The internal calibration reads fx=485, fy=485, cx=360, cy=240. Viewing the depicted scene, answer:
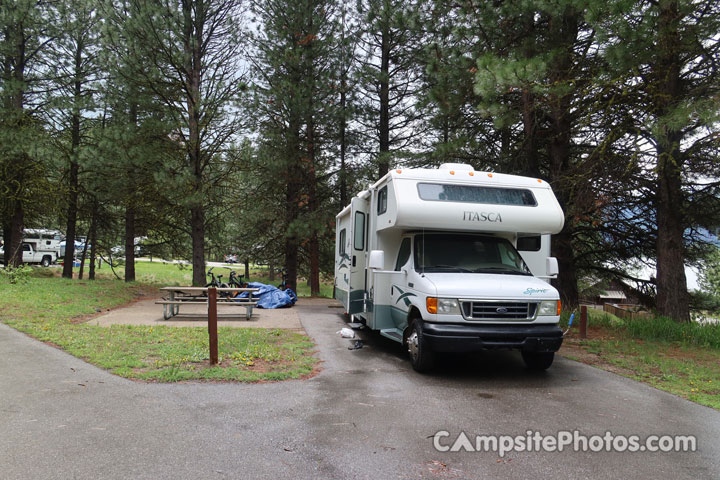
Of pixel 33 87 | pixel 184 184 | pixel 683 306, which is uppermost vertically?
pixel 33 87

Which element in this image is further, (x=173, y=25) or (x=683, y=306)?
(x=173, y=25)

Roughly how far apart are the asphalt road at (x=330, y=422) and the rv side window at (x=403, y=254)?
177 cm

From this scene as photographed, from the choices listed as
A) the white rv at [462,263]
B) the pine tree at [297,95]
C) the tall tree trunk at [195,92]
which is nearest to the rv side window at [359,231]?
the white rv at [462,263]

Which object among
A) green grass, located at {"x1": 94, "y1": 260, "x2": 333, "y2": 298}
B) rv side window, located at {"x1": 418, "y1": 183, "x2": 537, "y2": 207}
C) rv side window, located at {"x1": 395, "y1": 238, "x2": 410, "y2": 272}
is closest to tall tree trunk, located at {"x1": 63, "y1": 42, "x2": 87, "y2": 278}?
green grass, located at {"x1": 94, "y1": 260, "x2": 333, "y2": 298}

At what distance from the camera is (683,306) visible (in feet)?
33.1

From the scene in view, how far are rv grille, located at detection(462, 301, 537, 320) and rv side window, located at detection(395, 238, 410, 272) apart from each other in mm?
1665

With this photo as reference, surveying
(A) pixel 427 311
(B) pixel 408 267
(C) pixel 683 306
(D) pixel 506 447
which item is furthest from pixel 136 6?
(C) pixel 683 306

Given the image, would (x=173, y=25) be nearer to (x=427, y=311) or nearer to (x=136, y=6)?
(x=136, y=6)

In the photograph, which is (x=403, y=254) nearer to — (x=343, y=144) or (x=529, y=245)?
(x=529, y=245)

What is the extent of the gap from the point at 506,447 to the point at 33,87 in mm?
20901

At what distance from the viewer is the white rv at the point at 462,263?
20.9 feet

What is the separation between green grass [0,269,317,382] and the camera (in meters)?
6.36

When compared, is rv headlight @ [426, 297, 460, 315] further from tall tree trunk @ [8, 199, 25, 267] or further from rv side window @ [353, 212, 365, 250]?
tall tree trunk @ [8, 199, 25, 267]

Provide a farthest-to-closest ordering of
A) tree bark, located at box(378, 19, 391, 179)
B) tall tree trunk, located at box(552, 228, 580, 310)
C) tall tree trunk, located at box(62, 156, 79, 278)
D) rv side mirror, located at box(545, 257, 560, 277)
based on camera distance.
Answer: tall tree trunk, located at box(62, 156, 79, 278) < tree bark, located at box(378, 19, 391, 179) < tall tree trunk, located at box(552, 228, 580, 310) < rv side mirror, located at box(545, 257, 560, 277)
